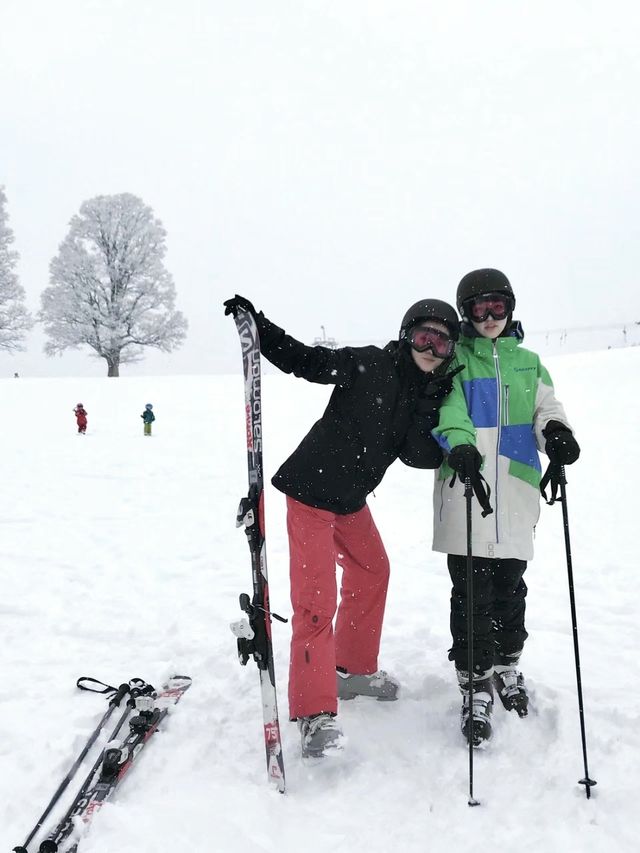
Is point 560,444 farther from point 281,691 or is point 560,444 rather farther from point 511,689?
point 281,691

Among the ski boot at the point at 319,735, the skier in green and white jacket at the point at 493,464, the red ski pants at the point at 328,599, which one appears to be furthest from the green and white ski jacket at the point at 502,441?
the ski boot at the point at 319,735

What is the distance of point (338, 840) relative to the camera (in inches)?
102

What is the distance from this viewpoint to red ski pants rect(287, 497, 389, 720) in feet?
10.4

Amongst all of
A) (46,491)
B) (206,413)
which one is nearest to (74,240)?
(206,413)

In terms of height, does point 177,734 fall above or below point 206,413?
below

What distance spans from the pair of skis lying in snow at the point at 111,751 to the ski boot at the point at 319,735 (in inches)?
33.9

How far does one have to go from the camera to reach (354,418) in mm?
3363

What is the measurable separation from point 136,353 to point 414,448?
1253 inches

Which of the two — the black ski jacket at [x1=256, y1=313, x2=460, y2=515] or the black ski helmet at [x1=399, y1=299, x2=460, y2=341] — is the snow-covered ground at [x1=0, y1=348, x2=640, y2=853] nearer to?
the black ski jacket at [x1=256, y1=313, x2=460, y2=515]

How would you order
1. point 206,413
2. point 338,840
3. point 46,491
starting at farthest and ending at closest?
point 206,413
point 46,491
point 338,840

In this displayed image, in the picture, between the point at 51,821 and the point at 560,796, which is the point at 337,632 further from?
the point at 51,821

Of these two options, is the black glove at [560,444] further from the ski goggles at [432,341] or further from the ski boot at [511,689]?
the ski boot at [511,689]

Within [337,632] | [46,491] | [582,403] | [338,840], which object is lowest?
[338,840]

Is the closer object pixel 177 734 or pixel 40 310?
pixel 177 734
